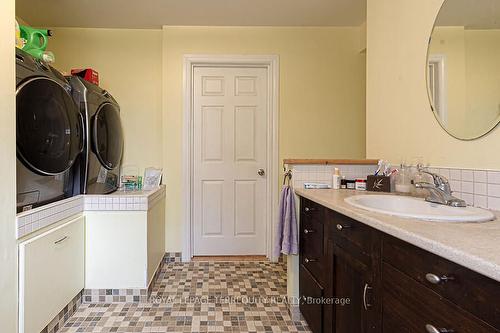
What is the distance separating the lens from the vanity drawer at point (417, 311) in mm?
634

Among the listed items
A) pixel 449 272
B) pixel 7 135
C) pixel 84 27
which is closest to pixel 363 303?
pixel 449 272

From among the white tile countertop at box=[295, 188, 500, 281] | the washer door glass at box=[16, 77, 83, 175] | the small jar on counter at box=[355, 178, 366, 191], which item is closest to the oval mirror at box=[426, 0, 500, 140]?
the white tile countertop at box=[295, 188, 500, 281]

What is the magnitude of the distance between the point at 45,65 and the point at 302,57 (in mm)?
2211

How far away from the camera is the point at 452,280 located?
0.66m

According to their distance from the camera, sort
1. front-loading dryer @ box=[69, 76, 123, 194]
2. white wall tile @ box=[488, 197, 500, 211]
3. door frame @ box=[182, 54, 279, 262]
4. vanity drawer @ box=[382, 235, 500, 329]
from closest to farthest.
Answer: vanity drawer @ box=[382, 235, 500, 329] < white wall tile @ box=[488, 197, 500, 211] < front-loading dryer @ box=[69, 76, 123, 194] < door frame @ box=[182, 54, 279, 262]

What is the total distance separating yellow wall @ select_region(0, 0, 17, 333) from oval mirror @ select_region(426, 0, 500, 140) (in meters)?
1.98

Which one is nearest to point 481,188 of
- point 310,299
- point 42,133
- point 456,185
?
point 456,185

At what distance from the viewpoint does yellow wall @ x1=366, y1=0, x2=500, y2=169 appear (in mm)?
1364

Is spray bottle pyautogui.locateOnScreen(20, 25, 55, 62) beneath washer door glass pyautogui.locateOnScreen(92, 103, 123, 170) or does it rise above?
above

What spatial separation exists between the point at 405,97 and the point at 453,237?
49.1 inches

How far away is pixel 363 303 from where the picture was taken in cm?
107

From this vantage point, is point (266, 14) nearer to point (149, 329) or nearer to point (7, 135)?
point (7, 135)

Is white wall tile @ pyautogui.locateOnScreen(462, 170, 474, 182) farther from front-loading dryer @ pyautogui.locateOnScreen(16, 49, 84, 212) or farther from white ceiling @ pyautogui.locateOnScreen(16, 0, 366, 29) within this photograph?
front-loading dryer @ pyautogui.locateOnScreen(16, 49, 84, 212)

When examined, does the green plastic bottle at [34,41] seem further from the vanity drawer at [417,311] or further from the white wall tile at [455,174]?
the white wall tile at [455,174]
